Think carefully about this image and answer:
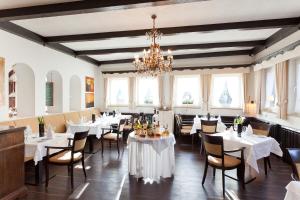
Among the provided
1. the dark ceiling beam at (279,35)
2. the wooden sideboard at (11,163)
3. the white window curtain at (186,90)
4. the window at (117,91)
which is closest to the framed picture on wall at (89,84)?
the window at (117,91)

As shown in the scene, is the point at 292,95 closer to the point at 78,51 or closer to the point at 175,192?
the point at 175,192

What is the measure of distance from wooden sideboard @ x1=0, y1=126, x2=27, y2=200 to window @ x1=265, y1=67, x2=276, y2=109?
254 inches

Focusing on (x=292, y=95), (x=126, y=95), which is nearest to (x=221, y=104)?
(x=292, y=95)

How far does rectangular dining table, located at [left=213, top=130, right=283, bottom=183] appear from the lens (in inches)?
137

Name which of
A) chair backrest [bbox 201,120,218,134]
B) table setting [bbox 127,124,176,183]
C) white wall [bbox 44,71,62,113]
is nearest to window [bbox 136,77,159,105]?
white wall [bbox 44,71,62,113]

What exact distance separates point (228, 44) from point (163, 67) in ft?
9.98

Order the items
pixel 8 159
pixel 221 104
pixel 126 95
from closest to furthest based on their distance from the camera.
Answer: pixel 8 159 < pixel 221 104 < pixel 126 95

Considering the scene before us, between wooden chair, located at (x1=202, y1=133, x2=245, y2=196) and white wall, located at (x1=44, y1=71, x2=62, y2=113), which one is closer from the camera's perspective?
wooden chair, located at (x1=202, y1=133, x2=245, y2=196)

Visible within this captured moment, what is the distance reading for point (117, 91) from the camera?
9.62m

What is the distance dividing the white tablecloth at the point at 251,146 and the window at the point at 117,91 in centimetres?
610

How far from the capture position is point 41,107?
19.0 feet

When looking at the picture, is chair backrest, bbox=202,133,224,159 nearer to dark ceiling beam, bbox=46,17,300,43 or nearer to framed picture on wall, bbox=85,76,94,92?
dark ceiling beam, bbox=46,17,300,43

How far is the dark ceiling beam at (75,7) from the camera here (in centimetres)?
337

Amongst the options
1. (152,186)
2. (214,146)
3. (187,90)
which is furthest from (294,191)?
(187,90)
